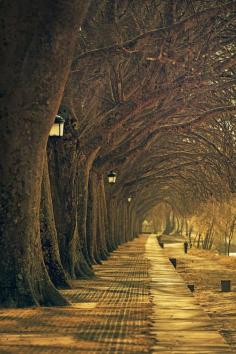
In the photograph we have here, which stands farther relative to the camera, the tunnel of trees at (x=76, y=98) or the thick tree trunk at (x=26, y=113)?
the tunnel of trees at (x=76, y=98)

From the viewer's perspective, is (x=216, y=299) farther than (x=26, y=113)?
Yes

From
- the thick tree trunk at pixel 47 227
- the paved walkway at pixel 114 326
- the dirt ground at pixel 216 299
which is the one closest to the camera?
the paved walkway at pixel 114 326

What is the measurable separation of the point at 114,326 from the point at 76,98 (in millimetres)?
13883

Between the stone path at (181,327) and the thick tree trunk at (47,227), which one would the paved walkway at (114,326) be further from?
the thick tree trunk at (47,227)

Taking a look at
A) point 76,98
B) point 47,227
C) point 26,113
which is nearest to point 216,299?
point 76,98

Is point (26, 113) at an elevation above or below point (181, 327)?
above

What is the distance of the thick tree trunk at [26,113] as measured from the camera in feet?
38.3

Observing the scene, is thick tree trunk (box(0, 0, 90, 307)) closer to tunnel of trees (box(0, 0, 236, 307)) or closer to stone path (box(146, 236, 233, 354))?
tunnel of trees (box(0, 0, 236, 307))

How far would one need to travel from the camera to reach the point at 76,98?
23844 millimetres

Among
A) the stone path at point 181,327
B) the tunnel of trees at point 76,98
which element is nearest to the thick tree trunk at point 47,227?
the tunnel of trees at point 76,98

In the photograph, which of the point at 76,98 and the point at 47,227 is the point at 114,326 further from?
the point at 76,98

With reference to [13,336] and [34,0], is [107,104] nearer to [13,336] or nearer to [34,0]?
[34,0]

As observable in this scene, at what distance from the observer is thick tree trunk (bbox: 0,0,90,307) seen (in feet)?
38.3

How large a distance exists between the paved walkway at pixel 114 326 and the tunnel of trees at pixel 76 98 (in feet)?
3.54
